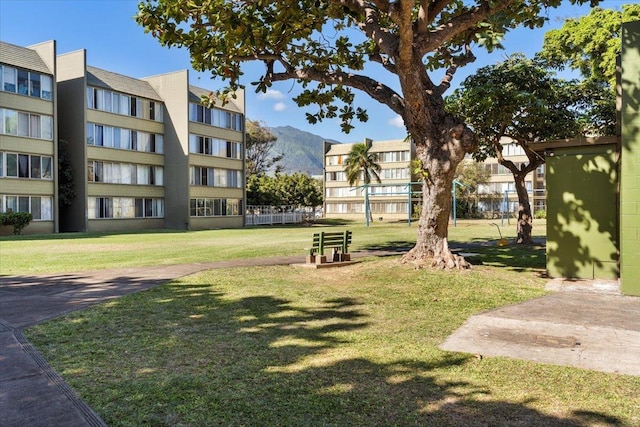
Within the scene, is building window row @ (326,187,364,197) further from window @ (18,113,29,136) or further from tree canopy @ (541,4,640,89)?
tree canopy @ (541,4,640,89)

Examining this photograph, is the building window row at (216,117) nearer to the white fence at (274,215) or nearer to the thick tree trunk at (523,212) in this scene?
the white fence at (274,215)

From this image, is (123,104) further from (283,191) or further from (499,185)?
(499,185)

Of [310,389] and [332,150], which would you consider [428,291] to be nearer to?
[310,389]

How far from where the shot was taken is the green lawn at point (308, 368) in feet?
13.8

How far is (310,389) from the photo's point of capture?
15.6 ft

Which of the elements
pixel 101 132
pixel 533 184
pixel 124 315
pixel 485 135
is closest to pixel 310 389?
pixel 124 315

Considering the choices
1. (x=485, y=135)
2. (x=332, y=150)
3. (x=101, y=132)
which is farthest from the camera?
(x=332, y=150)

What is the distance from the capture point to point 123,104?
43625 mm

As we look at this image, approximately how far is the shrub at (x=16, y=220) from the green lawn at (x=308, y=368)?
29.4 meters

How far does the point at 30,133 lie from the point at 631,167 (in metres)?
39.4

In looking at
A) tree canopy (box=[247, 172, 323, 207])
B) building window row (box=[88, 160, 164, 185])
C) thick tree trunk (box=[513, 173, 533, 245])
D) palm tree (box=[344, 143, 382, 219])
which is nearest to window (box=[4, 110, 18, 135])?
building window row (box=[88, 160, 164, 185])

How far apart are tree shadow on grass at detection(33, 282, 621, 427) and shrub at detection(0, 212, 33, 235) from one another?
30.5 meters

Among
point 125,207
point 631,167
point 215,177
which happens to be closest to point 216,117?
point 215,177

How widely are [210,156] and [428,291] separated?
4201 cm
